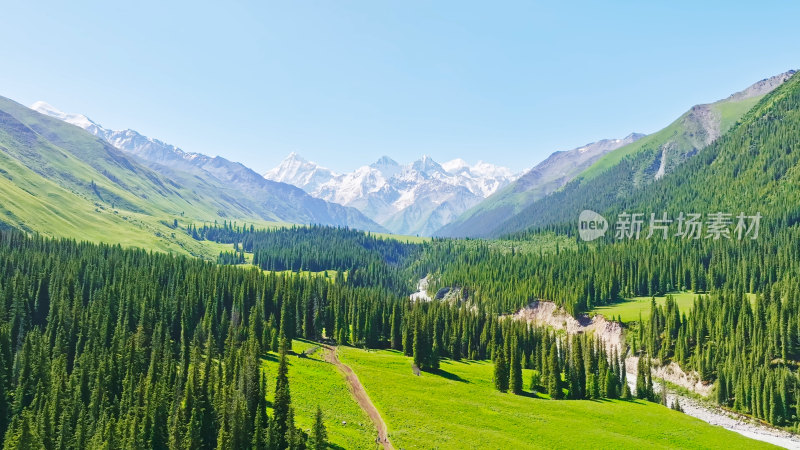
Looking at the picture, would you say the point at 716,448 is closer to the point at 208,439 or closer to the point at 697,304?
the point at 697,304

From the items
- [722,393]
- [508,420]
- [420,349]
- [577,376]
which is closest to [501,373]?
[577,376]

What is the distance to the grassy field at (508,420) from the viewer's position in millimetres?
83938

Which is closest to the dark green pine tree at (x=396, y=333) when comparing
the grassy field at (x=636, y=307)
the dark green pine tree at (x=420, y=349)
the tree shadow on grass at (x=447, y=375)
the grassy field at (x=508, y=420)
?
the dark green pine tree at (x=420, y=349)

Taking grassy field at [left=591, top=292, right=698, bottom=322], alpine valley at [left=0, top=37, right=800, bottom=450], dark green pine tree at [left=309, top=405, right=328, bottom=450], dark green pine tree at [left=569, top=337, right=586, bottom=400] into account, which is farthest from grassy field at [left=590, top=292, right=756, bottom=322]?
dark green pine tree at [left=309, top=405, right=328, bottom=450]

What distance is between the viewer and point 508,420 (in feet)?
309

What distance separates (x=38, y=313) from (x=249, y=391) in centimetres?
9433

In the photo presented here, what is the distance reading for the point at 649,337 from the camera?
152m

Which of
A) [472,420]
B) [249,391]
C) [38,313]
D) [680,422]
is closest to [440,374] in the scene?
[472,420]

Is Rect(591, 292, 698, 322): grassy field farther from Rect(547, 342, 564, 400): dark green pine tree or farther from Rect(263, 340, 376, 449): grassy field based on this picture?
Rect(263, 340, 376, 449): grassy field

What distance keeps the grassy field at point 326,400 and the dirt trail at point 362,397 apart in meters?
1.23

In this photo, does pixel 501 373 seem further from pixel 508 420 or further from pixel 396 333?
pixel 396 333

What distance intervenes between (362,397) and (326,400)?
8691 mm

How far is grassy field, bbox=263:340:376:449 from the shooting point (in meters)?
75.4

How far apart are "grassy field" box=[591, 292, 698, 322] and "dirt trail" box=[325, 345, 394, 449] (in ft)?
344
